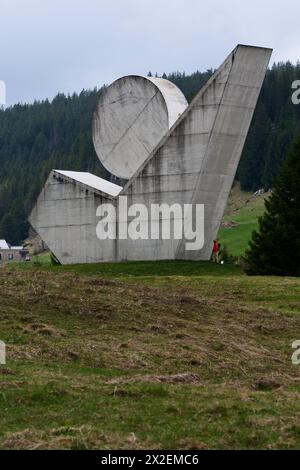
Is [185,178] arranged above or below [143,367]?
above

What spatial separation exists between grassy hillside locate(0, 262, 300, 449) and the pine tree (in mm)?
8403

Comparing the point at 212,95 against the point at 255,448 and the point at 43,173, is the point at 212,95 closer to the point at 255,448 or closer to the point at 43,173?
the point at 255,448

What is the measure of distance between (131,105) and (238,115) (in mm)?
5983

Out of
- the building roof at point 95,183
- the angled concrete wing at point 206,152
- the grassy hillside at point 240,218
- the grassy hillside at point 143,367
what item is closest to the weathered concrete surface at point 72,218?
the building roof at point 95,183

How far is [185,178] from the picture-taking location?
108 feet

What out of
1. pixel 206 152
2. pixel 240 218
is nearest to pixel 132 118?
pixel 206 152

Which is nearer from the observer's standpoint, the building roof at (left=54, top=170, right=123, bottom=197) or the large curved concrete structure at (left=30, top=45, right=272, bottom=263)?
the large curved concrete structure at (left=30, top=45, right=272, bottom=263)

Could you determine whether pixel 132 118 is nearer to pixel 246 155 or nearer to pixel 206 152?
pixel 206 152

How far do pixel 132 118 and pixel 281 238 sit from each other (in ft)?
29.7

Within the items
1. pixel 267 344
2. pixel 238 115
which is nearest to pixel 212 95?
pixel 238 115

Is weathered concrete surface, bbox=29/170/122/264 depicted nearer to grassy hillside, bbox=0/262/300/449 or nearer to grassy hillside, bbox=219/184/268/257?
grassy hillside, bbox=0/262/300/449

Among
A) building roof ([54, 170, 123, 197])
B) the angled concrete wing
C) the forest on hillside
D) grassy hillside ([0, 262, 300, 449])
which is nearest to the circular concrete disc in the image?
building roof ([54, 170, 123, 197])

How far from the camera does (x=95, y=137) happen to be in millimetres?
38156

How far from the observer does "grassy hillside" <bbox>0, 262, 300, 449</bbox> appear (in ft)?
28.2
